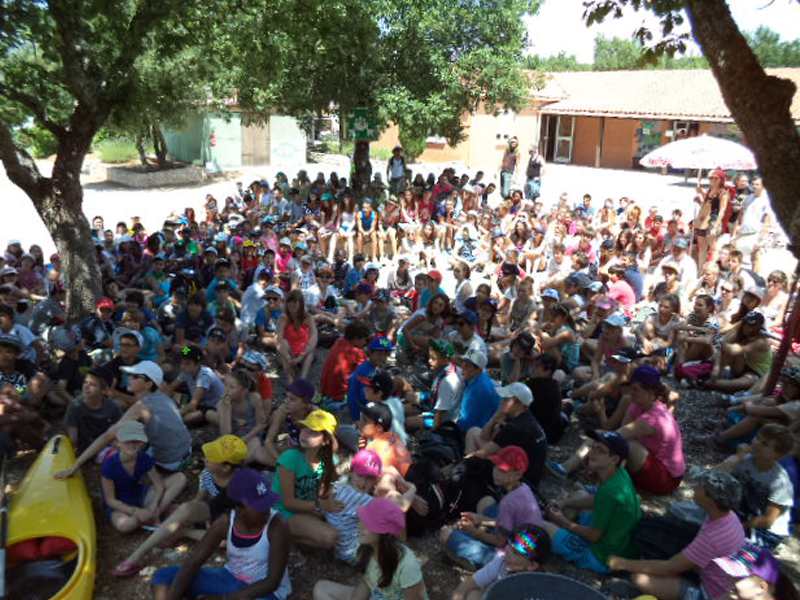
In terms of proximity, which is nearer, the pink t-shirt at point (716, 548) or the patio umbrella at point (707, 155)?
the pink t-shirt at point (716, 548)

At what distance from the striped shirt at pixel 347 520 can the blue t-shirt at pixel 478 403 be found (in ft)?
5.13

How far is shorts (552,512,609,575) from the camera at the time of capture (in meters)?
4.25

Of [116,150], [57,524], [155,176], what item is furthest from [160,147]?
[57,524]

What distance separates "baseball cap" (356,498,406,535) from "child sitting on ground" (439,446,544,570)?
957 millimetres

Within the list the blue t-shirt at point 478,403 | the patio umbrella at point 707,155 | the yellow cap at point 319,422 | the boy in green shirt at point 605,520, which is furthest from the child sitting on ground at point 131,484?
the patio umbrella at point 707,155

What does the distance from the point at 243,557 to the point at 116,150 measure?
29.1 m

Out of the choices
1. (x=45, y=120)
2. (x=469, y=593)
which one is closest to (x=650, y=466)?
(x=469, y=593)

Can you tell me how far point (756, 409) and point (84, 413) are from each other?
18.2ft

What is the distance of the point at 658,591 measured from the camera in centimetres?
383

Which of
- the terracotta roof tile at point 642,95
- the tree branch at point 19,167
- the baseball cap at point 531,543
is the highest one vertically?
the terracotta roof tile at point 642,95

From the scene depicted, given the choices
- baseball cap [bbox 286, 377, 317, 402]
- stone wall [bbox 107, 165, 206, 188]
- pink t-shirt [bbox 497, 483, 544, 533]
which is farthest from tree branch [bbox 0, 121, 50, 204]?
stone wall [bbox 107, 165, 206, 188]

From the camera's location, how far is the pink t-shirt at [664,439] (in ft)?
15.9

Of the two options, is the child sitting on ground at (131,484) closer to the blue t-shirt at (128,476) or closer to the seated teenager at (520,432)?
the blue t-shirt at (128,476)

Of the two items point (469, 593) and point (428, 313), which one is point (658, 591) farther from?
point (428, 313)
